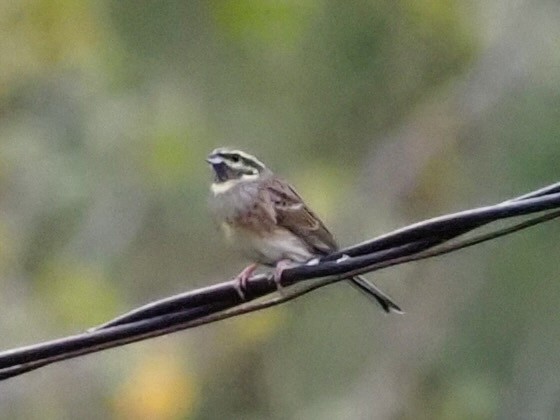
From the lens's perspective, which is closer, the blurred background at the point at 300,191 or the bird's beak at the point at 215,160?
the bird's beak at the point at 215,160

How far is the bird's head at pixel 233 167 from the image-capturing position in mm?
7182

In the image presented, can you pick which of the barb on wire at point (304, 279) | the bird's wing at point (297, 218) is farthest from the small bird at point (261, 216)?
the barb on wire at point (304, 279)

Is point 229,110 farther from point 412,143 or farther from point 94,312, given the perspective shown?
point 94,312

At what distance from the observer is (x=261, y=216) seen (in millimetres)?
7105

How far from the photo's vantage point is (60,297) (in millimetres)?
11250

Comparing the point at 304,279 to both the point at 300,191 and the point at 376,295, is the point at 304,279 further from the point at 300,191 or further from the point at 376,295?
the point at 300,191

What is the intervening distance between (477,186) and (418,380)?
1376 mm

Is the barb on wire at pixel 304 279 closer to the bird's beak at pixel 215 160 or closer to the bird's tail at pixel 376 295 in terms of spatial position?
the bird's tail at pixel 376 295

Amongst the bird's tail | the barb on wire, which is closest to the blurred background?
the bird's tail

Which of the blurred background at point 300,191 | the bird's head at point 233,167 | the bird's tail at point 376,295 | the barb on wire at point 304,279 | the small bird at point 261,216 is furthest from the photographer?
the blurred background at point 300,191

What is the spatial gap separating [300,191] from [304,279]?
7.07 metres

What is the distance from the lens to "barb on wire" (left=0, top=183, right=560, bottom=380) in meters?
4.81

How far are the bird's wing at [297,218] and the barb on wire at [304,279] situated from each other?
6.00 feet

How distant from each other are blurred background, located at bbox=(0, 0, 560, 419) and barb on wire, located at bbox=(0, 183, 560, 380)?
16.9 feet
